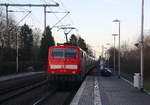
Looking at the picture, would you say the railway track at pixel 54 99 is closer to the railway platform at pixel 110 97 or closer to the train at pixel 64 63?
the railway platform at pixel 110 97

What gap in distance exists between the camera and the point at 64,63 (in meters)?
22.8

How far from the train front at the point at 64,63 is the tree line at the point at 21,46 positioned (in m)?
14.4

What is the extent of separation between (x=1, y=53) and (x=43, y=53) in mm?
27558

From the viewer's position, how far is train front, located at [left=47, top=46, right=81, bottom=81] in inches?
875

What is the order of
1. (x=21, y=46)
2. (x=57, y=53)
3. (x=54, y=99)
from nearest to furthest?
(x=54, y=99)
(x=57, y=53)
(x=21, y=46)

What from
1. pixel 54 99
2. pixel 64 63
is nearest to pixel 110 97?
pixel 54 99

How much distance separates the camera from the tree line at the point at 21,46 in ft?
161

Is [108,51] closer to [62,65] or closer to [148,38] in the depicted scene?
[148,38]

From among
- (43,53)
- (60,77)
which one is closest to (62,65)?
(60,77)

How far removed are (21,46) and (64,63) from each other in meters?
56.5

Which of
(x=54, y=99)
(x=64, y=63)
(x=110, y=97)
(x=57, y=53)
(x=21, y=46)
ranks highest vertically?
(x=21, y=46)

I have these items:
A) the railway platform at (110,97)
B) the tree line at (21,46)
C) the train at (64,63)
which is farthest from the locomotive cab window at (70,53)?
the tree line at (21,46)

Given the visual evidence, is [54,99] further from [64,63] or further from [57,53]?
[57,53]

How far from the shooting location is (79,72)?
900 inches
